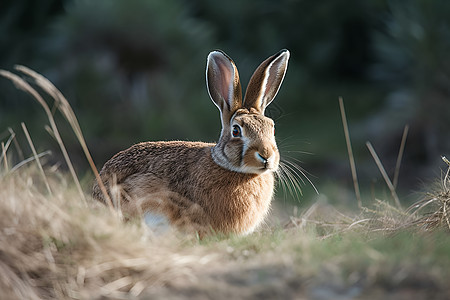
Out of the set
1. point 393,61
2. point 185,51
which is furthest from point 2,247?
point 393,61

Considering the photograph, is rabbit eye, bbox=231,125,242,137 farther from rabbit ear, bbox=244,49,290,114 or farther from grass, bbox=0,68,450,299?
grass, bbox=0,68,450,299

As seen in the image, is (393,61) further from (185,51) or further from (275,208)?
(275,208)

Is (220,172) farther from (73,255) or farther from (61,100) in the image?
(73,255)

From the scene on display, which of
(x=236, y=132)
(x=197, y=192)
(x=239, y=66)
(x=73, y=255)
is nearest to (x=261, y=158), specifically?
(x=236, y=132)

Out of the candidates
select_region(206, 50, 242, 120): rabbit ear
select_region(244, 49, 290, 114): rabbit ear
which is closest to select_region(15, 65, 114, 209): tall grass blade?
select_region(206, 50, 242, 120): rabbit ear

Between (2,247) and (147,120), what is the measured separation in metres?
6.84

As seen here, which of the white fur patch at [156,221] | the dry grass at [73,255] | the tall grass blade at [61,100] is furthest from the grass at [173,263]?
the white fur patch at [156,221]

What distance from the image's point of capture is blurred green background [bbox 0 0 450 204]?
9414mm

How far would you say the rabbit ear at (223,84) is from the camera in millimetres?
4426

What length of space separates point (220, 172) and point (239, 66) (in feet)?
Answer: 23.7

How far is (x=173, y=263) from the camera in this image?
9.69 feet

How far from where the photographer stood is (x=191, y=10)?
12.3 metres

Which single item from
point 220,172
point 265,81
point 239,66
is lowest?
point 239,66

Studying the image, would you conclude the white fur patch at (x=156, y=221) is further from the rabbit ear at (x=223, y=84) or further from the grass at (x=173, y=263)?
the rabbit ear at (x=223, y=84)
